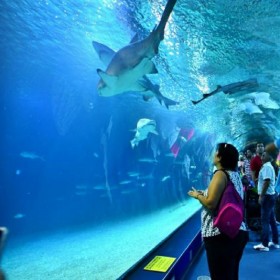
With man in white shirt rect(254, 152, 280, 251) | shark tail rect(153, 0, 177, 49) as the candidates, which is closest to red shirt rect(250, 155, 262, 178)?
man in white shirt rect(254, 152, 280, 251)

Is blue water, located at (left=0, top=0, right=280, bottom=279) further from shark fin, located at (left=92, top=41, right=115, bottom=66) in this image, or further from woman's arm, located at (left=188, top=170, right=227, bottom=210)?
woman's arm, located at (left=188, top=170, right=227, bottom=210)

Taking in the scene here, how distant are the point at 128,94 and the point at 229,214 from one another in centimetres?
1177

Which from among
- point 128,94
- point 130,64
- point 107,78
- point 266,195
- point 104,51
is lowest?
point 266,195

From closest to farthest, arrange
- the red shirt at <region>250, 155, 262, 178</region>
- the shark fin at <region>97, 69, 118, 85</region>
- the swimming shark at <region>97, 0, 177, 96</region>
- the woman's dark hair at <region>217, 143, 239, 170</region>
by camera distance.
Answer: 1. the woman's dark hair at <region>217, 143, 239, 170</region>
2. the swimming shark at <region>97, 0, 177, 96</region>
3. the shark fin at <region>97, 69, 118, 85</region>
4. the red shirt at <region>250, 155, 262, 178</region>

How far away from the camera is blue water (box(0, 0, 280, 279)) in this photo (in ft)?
20.1

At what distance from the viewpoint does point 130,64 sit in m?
4.50

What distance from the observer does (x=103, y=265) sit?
5.94m

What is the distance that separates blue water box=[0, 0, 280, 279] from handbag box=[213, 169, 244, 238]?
12.9 ft

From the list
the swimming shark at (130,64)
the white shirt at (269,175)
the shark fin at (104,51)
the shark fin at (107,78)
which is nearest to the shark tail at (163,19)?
the swimming shark at (130,64)

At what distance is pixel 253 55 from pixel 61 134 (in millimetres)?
26091

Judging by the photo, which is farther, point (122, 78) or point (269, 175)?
point (269, 175)

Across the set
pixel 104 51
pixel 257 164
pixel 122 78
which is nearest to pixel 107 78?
pixel 122 78

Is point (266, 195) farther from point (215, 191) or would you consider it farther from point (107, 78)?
point (107, 78)

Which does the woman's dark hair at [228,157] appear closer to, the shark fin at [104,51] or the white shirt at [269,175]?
the white shirt at [269,175]
